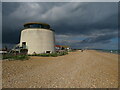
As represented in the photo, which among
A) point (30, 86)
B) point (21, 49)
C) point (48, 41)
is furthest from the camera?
point (48, 41)

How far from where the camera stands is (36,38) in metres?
43.8

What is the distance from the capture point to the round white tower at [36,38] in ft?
142

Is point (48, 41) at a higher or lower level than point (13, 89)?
higher

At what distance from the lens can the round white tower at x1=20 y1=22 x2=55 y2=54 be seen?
43.1 m

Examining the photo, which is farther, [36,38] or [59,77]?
[36,38]

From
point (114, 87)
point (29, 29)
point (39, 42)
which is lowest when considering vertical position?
point (114, 87)

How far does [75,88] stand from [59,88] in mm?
863

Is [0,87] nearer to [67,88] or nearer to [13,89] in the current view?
[13,89]

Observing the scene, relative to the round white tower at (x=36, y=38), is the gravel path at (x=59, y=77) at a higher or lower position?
lower

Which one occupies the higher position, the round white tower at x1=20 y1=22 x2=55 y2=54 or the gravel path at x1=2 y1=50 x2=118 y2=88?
the round white tower at x1=20 y1=22 x2=55 y2=54

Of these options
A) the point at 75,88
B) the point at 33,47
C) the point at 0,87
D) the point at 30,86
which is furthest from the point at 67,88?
the point at 33,47

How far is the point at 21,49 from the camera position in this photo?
42.0 metres

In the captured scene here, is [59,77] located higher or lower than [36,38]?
lower

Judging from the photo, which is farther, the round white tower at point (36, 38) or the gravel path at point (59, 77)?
the round white tower at point (36, 38)
